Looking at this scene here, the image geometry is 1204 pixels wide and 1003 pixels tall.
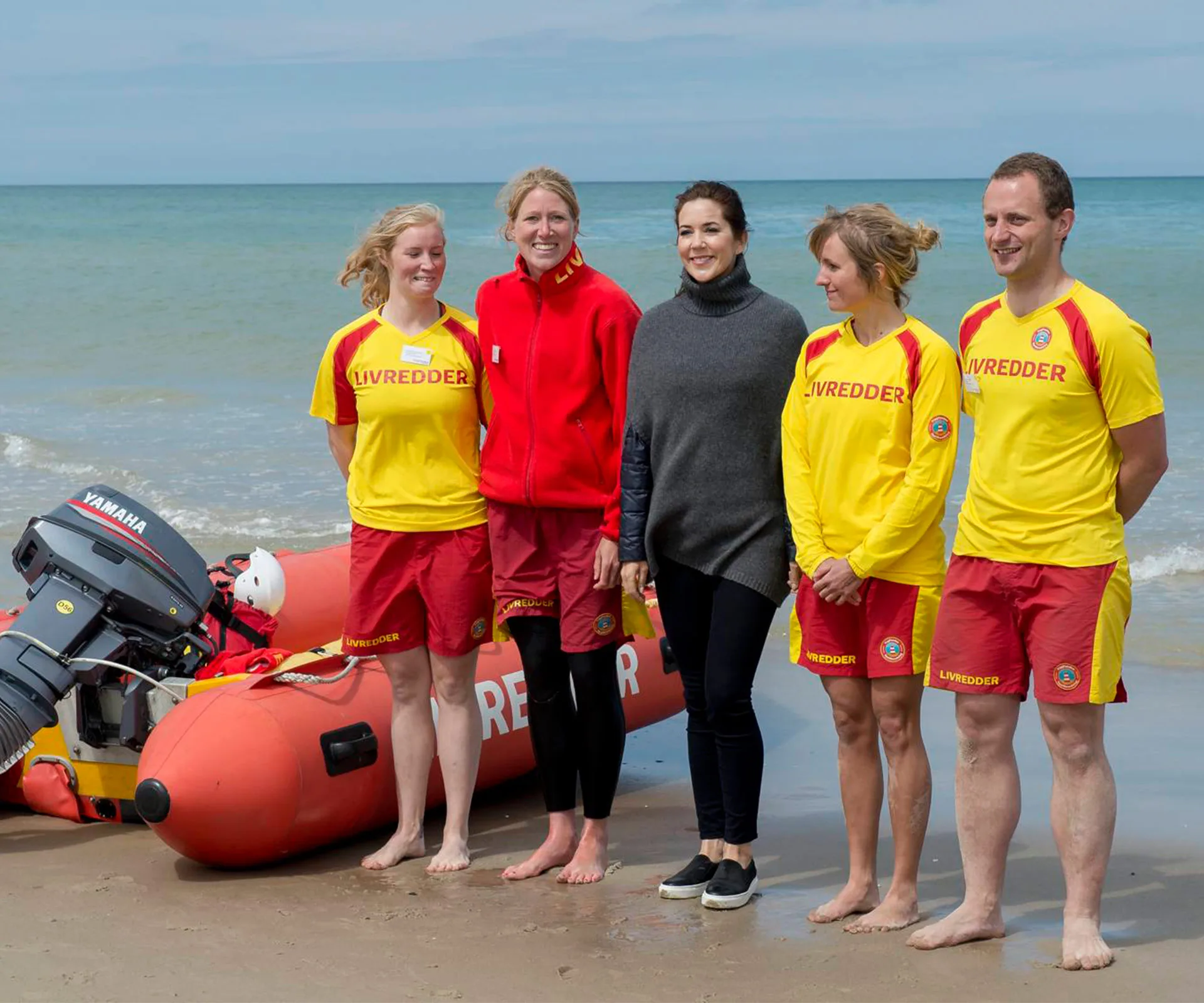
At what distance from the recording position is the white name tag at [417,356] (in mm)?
4219

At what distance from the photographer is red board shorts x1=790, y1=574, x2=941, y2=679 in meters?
3.58

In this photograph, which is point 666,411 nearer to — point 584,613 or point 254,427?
point 584,613

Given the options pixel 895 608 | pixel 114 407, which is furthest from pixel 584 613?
pixel 114 407

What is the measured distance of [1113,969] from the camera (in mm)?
3406

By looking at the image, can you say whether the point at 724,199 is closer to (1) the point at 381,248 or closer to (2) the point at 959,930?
(1) the point at 381,248

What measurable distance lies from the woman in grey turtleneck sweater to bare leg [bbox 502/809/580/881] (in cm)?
51

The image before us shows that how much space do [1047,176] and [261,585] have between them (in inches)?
111

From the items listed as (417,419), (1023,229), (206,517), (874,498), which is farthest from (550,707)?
(206,517)

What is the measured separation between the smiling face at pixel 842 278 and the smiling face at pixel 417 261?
107cm

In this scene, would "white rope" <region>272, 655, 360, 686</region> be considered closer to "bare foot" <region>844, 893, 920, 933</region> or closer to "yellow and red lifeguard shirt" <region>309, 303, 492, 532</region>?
"yellow and red lifeguard shirt" <region>309, 303, 492, 532</region>

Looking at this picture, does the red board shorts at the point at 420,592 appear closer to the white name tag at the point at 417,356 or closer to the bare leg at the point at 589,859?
the white name tag at the point at 417,356

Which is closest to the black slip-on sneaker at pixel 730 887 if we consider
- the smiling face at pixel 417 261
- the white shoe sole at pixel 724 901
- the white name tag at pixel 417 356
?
the white shoe sole at pixel 724 901

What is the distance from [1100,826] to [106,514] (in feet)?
9.25

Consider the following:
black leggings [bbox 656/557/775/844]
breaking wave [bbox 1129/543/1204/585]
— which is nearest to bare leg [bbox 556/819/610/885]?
black leggings [bbox 656/557/775/844]
